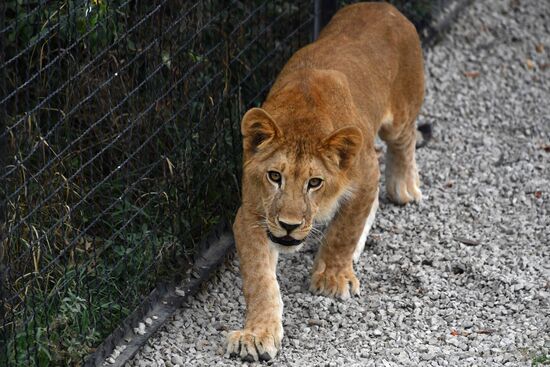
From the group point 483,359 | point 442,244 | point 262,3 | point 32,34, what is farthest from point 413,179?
point 32,34

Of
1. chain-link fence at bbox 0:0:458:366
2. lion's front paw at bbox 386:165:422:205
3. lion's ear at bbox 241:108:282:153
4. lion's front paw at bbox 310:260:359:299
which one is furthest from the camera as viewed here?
lion's front paw at bbox 386:165:422:205

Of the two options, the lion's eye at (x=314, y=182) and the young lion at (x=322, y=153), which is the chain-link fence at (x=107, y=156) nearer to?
the young lion at (x=322, y=153)

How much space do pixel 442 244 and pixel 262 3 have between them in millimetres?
1765

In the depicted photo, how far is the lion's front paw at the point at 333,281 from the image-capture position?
6.15 m

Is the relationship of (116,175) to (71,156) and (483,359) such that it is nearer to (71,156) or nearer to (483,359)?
(71,156)

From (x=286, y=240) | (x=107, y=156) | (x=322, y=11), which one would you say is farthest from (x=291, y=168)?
(x=322, y=11)

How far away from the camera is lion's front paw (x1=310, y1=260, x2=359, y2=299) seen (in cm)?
615

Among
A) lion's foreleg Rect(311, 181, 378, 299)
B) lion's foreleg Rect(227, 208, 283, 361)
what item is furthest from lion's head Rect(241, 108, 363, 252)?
lion's foreleg Rect(311, 181, 378, 299)

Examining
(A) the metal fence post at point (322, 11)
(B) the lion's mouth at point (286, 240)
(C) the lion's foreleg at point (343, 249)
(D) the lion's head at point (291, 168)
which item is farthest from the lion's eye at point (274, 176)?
(A) the metal fence post at point (322, 11)

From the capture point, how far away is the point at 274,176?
217 inches

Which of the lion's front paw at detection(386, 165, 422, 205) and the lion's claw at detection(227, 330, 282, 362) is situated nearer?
the lion's claw at detection(227, 330, 282, 362)

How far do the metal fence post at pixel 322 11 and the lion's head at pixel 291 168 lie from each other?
2147 millimetres

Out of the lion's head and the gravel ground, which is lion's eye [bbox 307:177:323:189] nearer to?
the lion's head

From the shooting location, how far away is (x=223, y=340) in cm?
580
